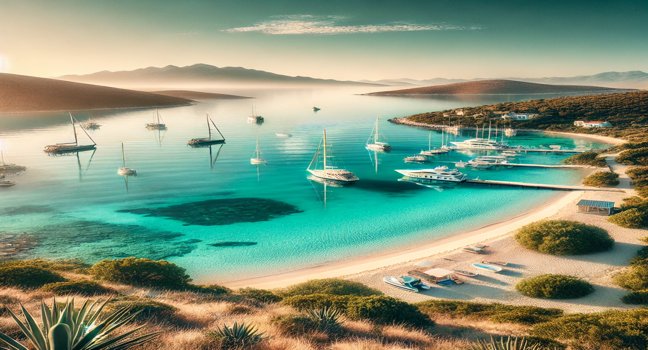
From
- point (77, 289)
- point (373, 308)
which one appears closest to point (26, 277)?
point (77, 289)

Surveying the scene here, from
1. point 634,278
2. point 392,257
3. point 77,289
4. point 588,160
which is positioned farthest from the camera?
point 588,160

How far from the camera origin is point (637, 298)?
24.6 metres

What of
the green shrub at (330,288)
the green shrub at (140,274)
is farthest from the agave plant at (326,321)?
the green shrub at (140,274)

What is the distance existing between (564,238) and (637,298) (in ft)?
33.0

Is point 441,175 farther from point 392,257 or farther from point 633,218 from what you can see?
point 392,257

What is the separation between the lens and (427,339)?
51.1 ft

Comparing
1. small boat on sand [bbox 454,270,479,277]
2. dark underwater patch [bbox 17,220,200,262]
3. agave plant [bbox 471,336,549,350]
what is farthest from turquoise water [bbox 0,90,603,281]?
agave plant [bbox 471,336,549,350]

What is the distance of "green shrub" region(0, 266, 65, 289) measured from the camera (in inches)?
907

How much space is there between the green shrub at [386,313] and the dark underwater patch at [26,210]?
48.3 metres

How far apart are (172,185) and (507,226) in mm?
49857

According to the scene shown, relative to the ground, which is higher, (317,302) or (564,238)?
(317,302)

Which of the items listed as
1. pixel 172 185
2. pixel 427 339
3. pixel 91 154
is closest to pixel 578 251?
pixel 427 339

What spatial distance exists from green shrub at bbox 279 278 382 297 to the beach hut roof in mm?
5443

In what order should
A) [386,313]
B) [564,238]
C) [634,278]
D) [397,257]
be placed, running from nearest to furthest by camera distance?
[386,313] → [634,278] → [564,238] → [397,257]
